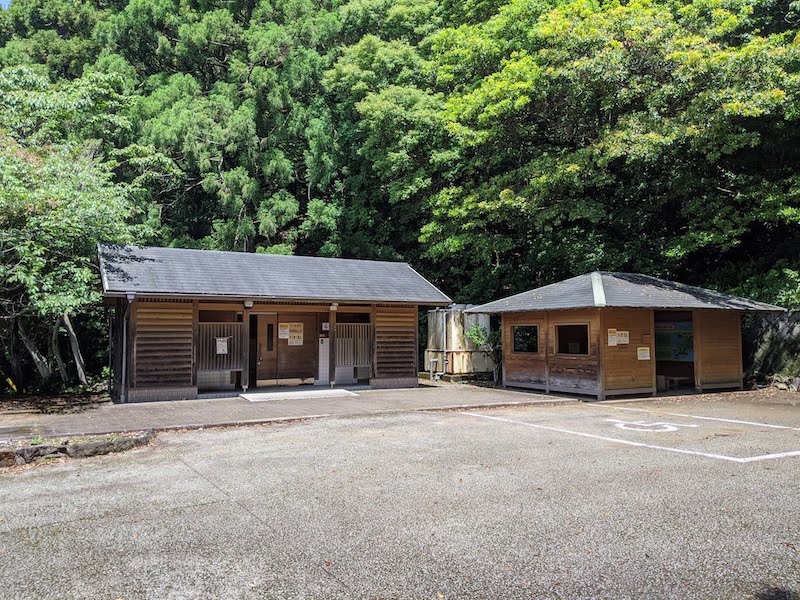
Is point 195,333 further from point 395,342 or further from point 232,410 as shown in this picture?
point 395,342

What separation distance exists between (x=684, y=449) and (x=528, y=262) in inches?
600

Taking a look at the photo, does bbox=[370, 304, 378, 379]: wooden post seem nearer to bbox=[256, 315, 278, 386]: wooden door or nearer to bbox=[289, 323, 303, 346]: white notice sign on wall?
bbox=[289, 323, 303, 346]: white notice sign on wall

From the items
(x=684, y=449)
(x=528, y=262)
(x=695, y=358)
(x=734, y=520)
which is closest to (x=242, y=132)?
(x=528, y=262)

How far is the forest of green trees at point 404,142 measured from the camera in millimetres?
14938

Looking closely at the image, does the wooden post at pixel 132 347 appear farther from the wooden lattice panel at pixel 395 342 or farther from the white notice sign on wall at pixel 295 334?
the wooden lattice panel at pixel 395 342

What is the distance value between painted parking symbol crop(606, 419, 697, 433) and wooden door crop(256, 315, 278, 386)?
8.87 metres

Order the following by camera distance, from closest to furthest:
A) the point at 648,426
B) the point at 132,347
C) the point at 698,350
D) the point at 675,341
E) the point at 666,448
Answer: the point at 666,448 → the point at 648,426 → the point at 132,347 → the point at 698,350 → the point at 675,341

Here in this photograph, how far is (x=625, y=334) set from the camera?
13.9 meters

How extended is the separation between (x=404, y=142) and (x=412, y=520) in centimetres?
1964

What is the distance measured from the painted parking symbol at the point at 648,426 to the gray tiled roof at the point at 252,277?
6.85 meters

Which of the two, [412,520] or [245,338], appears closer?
[412,520]

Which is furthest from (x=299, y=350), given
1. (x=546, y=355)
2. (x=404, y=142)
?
(x=404, y=142)

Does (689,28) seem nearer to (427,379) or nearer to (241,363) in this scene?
(427,379)

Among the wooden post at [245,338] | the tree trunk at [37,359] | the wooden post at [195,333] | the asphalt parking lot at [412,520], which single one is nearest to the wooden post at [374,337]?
the wooden post at [245,338]
